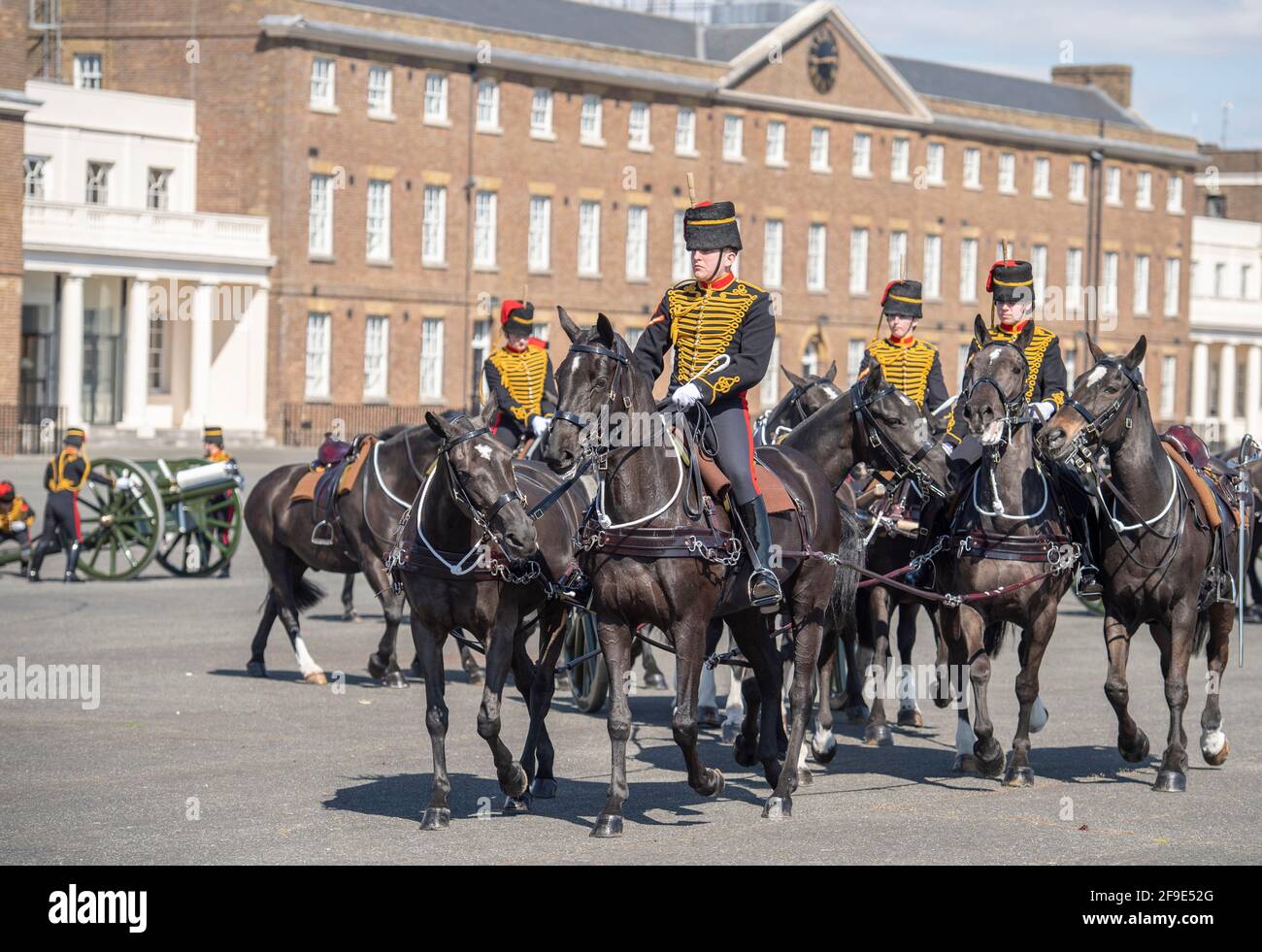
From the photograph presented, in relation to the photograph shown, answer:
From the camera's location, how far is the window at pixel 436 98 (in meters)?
54.9

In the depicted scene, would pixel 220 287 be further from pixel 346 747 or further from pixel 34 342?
pixel 346 747

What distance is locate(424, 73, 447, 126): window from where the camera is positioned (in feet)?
180

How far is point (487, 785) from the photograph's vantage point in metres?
11.8

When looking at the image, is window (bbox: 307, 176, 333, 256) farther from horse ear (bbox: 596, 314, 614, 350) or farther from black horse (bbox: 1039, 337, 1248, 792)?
horse ear (bbox: 596, 314, 614, 350)

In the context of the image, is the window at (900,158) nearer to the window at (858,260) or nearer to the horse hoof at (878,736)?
the window at (858,260)

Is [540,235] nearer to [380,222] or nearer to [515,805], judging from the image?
[380,222]

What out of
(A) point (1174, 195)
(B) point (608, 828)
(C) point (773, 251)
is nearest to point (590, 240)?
(C) point (773, 251)

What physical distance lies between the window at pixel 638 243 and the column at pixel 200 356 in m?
14.1

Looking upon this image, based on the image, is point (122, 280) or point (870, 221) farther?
point (870, 221)

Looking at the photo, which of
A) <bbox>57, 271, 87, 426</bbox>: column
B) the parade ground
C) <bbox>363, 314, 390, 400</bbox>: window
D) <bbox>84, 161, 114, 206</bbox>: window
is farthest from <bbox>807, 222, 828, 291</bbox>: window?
the parade ground

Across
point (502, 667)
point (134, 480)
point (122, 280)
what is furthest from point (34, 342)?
point (502, 667)

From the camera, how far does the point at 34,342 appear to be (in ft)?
165

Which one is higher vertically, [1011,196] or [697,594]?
[1011,196]
